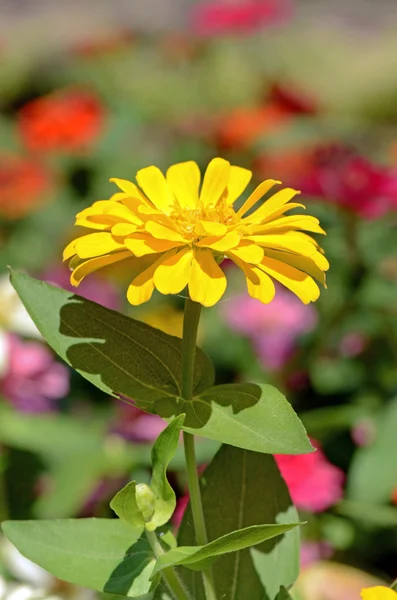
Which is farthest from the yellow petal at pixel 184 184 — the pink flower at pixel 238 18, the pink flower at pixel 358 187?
the pink flower at pixel 238 18

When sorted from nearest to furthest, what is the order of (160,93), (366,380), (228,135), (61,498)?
(61,498) < (366,380) < (228,135) < (160,93)

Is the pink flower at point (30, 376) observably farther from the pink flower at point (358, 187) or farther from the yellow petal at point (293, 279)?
the yellow petal at point (293, 279)

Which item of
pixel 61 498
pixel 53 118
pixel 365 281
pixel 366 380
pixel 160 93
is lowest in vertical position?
pixel 61 498

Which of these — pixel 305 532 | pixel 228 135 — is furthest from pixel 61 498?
pixel 228 135

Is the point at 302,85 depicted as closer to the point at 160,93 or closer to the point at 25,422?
the point at 160,93

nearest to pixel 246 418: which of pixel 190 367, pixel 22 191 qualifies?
pixel 190 367

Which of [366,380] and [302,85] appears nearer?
[366,380]

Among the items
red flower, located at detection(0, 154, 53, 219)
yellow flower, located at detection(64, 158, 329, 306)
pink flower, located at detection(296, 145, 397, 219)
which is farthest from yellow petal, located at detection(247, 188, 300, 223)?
red flower, located at detection(0, 154, 53, 219)

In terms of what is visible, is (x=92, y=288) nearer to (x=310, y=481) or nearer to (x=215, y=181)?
(x=310, y=481)
